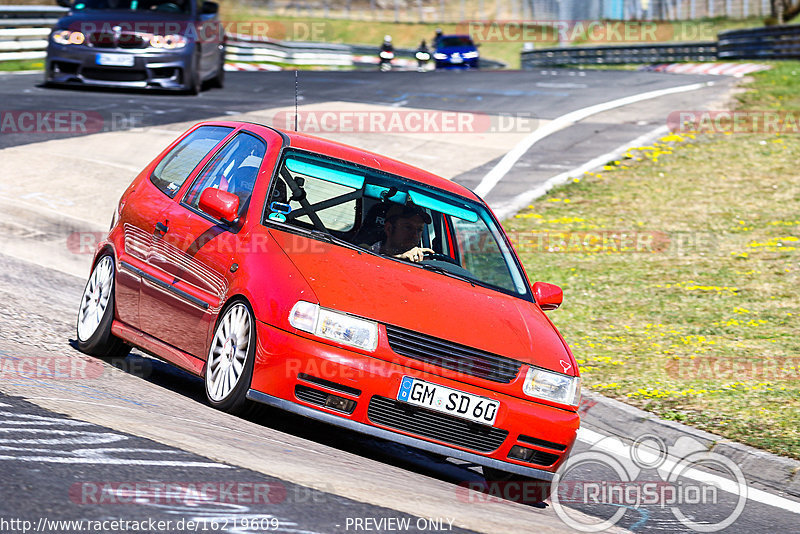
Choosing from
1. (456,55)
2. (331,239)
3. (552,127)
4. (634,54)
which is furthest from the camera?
(456,55)

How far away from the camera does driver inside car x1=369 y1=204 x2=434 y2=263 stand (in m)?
6.79

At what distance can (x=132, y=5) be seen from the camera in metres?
20.5

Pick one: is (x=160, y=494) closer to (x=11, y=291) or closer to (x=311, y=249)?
(x=311, y=249)

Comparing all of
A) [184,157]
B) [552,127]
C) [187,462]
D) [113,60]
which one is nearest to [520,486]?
[187,462]

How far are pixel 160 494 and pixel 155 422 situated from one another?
3.97 feet

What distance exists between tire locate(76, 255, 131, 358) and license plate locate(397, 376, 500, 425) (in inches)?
95.4

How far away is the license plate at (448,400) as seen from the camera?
5.71 metres

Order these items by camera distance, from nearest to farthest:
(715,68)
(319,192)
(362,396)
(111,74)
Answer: (362,396) < (319,192) < (111,74) < (715,68)

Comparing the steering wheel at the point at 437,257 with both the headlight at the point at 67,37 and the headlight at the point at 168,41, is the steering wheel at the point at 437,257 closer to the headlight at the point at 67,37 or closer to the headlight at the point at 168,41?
the headlight at the point at 168,41

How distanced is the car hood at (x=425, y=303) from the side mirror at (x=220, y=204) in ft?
0.88

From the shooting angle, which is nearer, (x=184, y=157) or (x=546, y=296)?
(x=546, y=296)

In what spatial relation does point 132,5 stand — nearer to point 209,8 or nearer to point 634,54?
point 209,8

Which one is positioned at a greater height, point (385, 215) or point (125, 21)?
point (125, 21)

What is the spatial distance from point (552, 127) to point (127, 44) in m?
7.38
